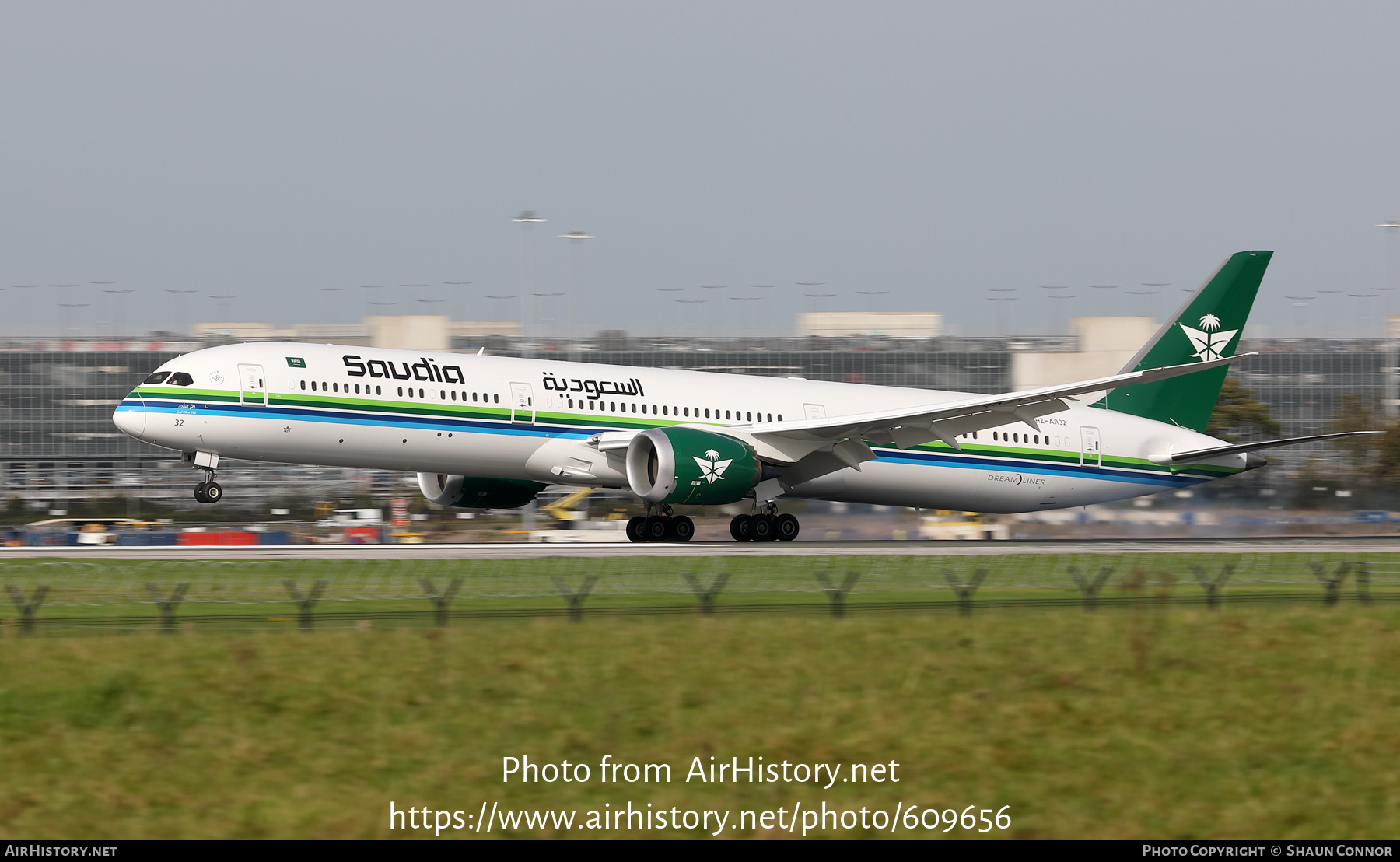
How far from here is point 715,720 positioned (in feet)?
61.6

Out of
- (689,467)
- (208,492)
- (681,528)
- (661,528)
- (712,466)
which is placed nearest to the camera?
(208,492)

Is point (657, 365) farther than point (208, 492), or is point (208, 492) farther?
point (657, 365)

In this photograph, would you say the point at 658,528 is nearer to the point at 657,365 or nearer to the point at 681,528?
the point at 681,528

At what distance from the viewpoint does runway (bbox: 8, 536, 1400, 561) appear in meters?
33.5

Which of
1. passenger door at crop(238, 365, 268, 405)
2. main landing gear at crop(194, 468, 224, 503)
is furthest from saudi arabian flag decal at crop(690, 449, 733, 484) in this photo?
main landing gear at crop(194, 468, 224, 503)

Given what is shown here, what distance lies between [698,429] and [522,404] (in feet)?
15.5

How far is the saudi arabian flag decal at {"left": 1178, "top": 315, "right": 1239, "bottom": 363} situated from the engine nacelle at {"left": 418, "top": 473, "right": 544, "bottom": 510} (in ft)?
66.5

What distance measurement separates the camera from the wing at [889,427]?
121ft

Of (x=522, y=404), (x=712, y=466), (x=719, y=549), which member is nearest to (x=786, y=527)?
(x=719, y=549)

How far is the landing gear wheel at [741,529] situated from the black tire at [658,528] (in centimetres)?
176

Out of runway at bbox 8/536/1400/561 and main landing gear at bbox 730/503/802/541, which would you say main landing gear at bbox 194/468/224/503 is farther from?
main landing gear at bbox 730/503/802/541

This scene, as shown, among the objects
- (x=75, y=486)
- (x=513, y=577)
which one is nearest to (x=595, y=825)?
(x=513, y=577)

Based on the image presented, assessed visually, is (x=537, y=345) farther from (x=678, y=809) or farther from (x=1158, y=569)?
(x=678, y=809)

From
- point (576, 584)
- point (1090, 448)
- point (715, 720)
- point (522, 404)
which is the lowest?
point (715, 720)
